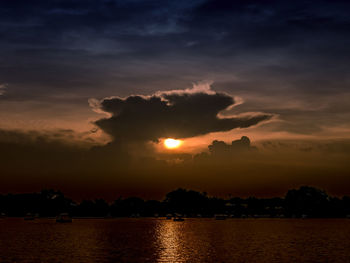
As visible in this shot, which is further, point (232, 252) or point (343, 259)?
point (232, 252)

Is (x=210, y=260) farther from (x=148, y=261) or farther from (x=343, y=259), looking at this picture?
(x=343, y=259)

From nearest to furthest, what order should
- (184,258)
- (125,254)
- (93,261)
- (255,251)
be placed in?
(93,261) → (184,258) → (125,254) → (255,251)

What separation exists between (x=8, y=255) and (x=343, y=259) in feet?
234

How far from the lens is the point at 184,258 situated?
101m

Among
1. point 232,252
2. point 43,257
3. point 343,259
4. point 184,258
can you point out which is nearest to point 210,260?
point 184,258

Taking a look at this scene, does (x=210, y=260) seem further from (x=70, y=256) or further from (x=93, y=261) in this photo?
(x=70, y=256)

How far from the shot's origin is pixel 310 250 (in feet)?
393

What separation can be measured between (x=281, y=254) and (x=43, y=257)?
172ft

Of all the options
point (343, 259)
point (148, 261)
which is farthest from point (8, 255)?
point (343, 259)

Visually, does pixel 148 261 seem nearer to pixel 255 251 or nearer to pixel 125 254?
pixel 125 254

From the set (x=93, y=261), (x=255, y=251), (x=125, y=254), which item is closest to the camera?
(x=93, y=261)

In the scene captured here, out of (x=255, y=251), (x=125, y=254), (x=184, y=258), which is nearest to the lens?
(x=184, y=258)

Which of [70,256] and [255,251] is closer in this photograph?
[70,256]

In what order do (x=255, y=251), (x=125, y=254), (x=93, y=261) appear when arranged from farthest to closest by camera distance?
(x=255, y=251), (x=125, y=254), (x=93, y=261)
